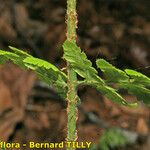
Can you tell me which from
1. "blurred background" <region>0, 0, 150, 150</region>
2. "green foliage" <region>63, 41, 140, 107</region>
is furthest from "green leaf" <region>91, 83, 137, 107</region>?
"blurred background" <region>0, 0, 150, 150</region>

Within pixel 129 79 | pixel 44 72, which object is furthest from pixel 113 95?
pixel 44 72

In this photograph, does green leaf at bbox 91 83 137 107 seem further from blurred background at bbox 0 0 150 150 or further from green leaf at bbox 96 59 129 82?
blurred background at bbox 0 0 150 150

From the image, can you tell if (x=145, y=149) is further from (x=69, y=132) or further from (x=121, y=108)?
(x=69, y=132)

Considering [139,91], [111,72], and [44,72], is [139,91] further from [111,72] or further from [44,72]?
[44,72]

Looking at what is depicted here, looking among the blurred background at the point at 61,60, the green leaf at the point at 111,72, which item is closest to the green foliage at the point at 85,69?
the green leaf at the point at 111,72

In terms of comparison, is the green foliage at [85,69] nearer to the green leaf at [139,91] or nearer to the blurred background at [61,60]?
the green leaf at [139,91]

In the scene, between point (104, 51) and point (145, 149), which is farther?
point (104, 51)

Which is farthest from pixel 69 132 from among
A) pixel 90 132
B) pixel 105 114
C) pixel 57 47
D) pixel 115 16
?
pixel 115 16
